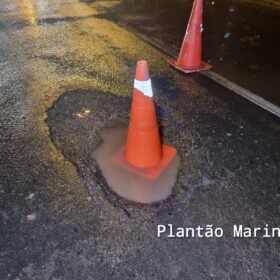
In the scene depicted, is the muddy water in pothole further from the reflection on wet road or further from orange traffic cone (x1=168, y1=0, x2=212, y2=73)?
orange traffic cone (x1=168, y1=0, x2=212, y2=73)

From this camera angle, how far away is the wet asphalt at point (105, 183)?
2.08 metres

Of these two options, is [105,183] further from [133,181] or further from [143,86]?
[143,86]

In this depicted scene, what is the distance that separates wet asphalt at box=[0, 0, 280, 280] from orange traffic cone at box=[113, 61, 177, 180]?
251 millimetres

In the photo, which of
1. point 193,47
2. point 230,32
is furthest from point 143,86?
point 230,32

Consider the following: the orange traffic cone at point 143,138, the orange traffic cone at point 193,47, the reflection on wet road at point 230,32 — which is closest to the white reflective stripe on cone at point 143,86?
the orange traffic cone at point 143,138

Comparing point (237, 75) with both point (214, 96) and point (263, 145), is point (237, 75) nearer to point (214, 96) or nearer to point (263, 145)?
point (214, 96)

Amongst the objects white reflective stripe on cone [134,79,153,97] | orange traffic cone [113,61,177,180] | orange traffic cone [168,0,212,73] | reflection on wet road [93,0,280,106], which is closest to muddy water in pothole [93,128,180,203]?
orange traffic cone [113,61,177,180]

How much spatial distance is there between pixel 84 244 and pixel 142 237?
426 millimetres

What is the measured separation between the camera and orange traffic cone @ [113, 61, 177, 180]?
2.63 meters

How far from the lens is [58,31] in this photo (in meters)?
6.49

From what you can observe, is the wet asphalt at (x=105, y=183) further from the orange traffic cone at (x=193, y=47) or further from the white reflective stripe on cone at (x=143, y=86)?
the white reflective stripe on cone at (x=143, y=86)

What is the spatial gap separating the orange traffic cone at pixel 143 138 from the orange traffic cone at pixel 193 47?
225cm

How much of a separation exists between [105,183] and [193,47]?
9.40 ft

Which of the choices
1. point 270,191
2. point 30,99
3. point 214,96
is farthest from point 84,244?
point 214,96
